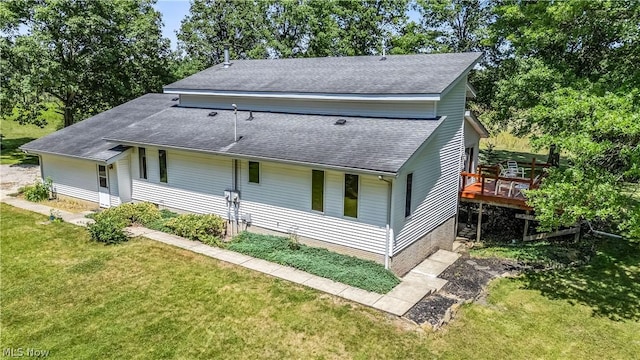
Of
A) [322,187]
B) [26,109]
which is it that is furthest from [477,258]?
[26,109]

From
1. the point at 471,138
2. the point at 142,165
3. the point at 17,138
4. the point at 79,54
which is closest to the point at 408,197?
the point at 471,138

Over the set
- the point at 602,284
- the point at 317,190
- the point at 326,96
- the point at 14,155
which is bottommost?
the point at 602,284

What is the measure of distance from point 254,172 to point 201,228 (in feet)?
8.82

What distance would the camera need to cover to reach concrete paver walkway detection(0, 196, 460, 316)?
10148 millimetres

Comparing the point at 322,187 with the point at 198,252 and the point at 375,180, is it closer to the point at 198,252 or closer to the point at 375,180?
the point at 375,180


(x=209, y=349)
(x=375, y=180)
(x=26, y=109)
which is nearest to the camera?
(x=209, y=349)

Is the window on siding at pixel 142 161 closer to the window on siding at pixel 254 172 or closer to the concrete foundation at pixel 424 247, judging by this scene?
the window on siding at pixel 254 172

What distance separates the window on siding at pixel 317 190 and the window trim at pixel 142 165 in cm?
769

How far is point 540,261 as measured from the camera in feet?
43.9

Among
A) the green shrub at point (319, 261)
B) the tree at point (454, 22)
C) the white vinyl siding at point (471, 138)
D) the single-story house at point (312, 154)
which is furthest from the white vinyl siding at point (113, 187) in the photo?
the tree at point (454, 22)

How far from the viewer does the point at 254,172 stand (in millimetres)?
13594

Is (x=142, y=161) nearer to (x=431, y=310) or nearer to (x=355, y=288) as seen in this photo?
(x=355, y=288)

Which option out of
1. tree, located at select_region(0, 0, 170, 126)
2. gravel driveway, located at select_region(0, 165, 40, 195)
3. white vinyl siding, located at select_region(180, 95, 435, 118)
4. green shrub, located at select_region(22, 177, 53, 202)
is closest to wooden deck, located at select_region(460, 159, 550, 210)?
white vinyl siding, located at select_region(180, 95, 435, 118)

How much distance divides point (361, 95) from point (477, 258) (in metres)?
6.69
